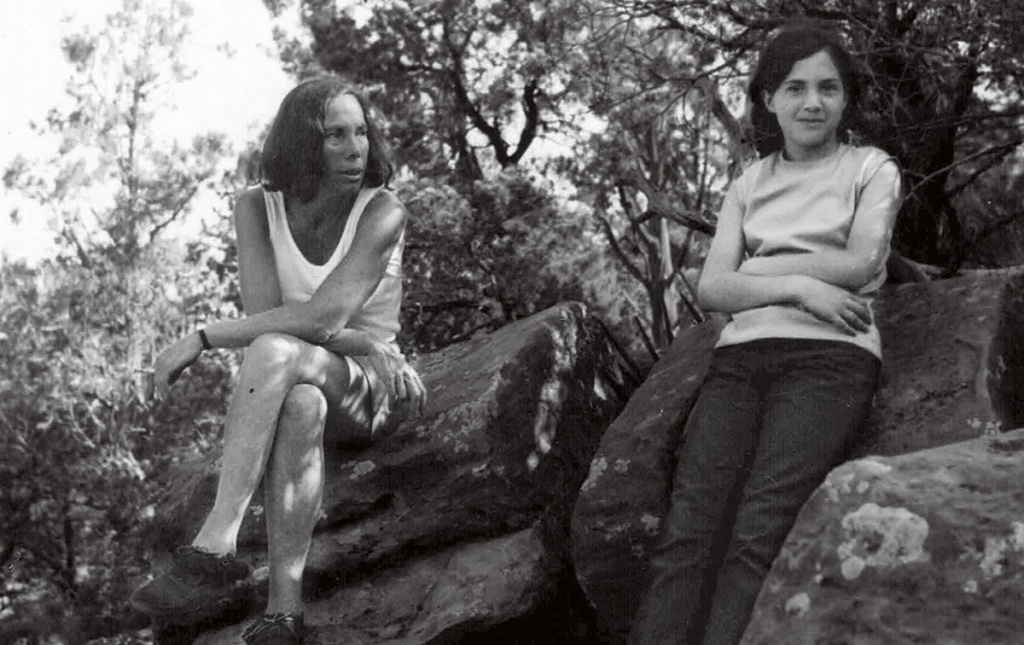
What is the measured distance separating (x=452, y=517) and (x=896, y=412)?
142cm

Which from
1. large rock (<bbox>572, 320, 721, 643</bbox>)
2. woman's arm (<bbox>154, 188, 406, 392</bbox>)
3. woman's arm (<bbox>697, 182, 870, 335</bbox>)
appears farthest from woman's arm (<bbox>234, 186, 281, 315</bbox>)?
woman's arm (<bbox>697, 182, 870, 335</bbox>)

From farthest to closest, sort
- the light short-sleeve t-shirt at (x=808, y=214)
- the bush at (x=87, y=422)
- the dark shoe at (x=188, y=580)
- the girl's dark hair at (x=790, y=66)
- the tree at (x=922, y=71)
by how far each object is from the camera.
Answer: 1. the bush at (x=87, y=422)
2. the tree at (x=922, y=71)
3. the girl's dark hair at (x=790, y=66)
4. the light short-sleeve t-shirt at (x=808, y=214)
5. the dark shoe at (x=188, y=580)

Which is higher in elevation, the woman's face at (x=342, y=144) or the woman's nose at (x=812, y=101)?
the woman's face at (x=342, y=144)

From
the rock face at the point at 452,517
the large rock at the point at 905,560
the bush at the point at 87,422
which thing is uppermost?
the large rock at the point at 905,560

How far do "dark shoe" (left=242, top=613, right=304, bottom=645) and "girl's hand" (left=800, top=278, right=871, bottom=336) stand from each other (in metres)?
1.60

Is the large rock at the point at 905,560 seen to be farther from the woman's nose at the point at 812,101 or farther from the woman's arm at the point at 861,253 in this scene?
the woman's nose at the point at 812,101

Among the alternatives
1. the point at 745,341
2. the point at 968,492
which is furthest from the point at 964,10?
the point at 968,492

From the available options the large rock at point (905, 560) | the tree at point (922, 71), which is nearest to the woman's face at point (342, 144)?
the large rock at point (905, 560)

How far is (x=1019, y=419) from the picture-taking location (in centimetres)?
338

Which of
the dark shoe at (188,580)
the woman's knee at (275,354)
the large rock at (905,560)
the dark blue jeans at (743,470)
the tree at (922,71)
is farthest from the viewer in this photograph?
the tree at (922,71)

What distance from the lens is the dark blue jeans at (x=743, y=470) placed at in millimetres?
2773

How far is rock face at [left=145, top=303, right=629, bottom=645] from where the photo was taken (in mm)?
3729

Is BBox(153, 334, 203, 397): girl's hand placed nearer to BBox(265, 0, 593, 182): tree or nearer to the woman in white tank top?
the woman in white tank top

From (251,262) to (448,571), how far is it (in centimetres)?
115
